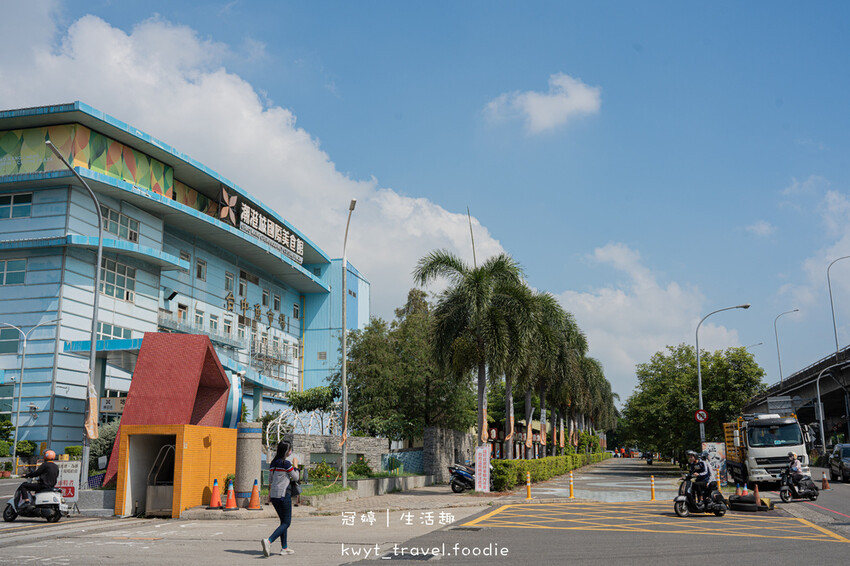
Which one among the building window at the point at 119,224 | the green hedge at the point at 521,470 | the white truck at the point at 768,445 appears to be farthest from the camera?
the building window at the point at 119,224

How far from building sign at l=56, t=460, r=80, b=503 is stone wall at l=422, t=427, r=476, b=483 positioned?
60.1 feet

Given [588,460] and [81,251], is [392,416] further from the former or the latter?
[588,460]

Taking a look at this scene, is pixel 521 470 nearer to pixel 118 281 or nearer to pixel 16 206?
pixel 118 281

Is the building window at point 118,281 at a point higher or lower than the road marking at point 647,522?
higher

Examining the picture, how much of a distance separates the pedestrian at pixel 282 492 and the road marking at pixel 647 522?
5979 mm

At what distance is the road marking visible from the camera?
Answer: 14.3 m

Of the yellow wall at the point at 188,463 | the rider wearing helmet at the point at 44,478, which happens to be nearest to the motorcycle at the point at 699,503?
the yellow wall at the point at 188,463

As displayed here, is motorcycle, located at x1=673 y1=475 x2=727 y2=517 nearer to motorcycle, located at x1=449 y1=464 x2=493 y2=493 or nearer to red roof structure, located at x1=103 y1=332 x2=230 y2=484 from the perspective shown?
motorcycle, located at x1=449 y1=464 x2=493 y2=493

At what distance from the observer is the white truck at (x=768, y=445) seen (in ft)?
85.9

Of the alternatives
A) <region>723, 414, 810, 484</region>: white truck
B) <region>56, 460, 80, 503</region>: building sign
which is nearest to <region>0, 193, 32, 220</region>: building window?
<region>56, 460, 80, 503</region>: building sign

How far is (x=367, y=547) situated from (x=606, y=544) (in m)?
4.30

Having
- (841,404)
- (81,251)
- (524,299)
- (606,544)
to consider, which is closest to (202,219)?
(81,251)

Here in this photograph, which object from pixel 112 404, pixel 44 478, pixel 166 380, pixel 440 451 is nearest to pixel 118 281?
pixel 112 404

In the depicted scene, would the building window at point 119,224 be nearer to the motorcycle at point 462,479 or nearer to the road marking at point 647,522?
the motorcycle at point 462,479
